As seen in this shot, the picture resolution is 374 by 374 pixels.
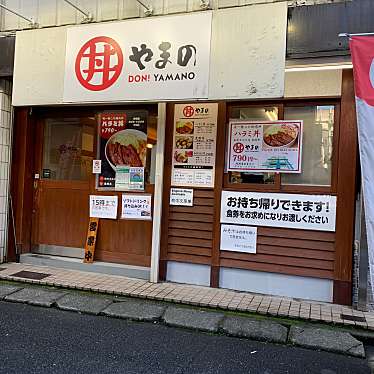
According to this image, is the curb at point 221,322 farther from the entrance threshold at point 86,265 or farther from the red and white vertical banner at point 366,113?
the red and white vertical banner at point 366,113

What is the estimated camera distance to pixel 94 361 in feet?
13.5

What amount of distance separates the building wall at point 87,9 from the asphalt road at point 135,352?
14.7ft

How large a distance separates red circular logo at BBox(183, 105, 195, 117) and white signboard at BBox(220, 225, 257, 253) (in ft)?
5.74

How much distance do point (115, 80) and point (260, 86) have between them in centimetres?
200

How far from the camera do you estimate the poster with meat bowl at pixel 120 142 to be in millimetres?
7070

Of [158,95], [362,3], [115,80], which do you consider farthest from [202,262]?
[362,3]

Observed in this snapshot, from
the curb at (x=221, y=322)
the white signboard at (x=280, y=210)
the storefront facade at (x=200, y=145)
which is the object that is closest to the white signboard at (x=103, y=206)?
the storefront facade at (x=200, y=145)

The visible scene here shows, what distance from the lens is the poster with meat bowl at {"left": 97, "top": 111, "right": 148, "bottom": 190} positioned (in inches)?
278

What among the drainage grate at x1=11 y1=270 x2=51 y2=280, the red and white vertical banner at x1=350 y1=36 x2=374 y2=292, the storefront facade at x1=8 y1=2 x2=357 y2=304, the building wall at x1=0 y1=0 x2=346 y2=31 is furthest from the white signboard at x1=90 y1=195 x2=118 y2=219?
the red and white vertical banner at x1=350 y1=36 x2=374 y2=292

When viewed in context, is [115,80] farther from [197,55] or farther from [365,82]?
[365,82]

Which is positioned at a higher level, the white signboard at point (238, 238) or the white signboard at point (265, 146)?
the white signboard at point (265, 146)

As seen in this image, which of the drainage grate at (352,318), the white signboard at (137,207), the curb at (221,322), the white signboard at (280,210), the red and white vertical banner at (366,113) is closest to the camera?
the red and white vertical banner at (366,113)

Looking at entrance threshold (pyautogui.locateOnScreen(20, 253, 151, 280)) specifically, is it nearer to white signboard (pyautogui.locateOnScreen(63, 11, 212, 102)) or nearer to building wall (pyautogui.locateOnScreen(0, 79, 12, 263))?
building wall (pyautogui.locateOnScreen(0, 79, 12, 263))

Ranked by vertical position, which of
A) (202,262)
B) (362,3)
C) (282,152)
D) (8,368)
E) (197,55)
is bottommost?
(8,368)
